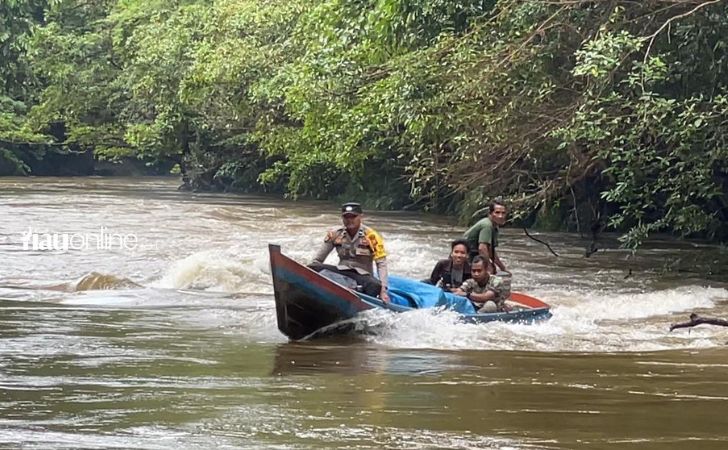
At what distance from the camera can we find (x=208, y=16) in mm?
33938

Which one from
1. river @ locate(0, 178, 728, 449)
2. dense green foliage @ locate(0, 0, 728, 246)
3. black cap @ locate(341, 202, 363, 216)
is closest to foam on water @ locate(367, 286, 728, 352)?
river @ locate(0, 178, 728, 449)

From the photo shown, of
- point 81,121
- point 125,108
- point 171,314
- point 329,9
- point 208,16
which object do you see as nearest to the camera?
point 171,314

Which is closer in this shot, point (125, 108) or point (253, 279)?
point (253, 279)

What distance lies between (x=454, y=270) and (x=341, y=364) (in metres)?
3.03

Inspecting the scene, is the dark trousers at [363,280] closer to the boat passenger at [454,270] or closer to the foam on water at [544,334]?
the foam on water at [544,334]

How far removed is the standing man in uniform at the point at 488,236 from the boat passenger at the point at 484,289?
124 millimetres

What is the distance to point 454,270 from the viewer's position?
12.3 meters

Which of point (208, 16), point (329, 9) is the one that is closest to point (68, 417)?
point (329, 9)

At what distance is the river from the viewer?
22.4 feet

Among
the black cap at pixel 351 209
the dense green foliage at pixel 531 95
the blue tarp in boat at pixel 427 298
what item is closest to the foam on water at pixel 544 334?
the blue tarp in boat at pixel 427 298

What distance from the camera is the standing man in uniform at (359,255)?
11164mm

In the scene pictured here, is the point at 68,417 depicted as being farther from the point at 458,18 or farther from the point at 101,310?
the point at 458,18

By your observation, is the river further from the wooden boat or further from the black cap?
the black cap

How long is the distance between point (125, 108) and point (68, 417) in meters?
36.5
